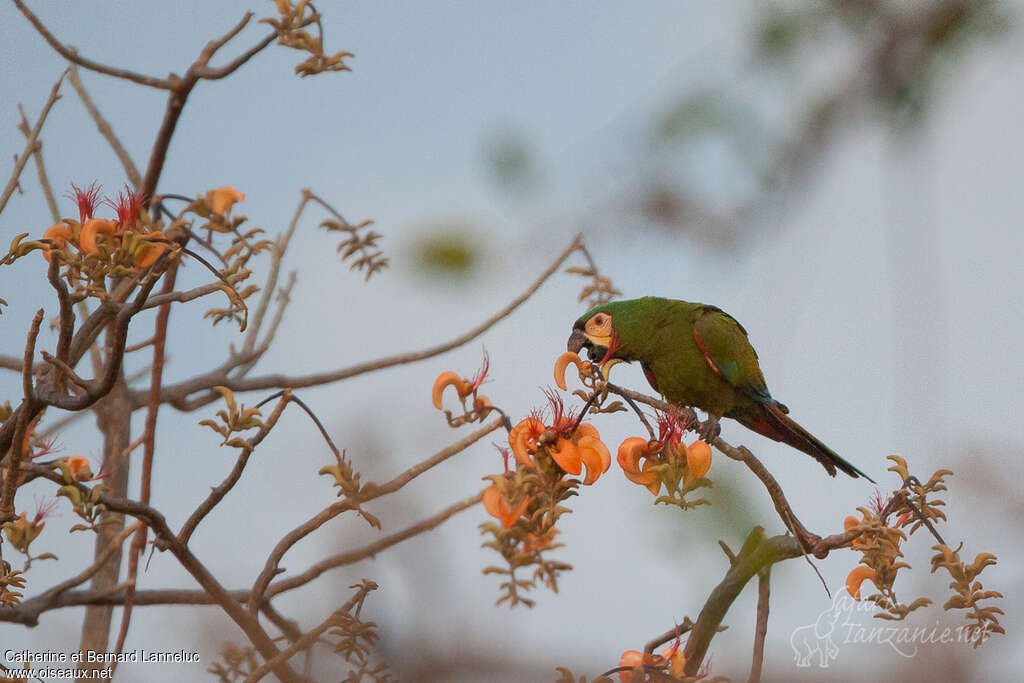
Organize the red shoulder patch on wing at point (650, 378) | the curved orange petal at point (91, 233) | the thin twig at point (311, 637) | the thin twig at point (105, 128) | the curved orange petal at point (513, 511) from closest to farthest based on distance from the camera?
the thin twig at point (311, 637) → the curved orange petal at point (513, 511) → the curved orange petal at point (91, 233) → the thin twig at point (105, 128) → the red shoulder patch on wing at point (650, 378)

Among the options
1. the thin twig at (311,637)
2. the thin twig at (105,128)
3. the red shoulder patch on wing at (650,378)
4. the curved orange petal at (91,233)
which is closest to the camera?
the thin twig at (311,637)

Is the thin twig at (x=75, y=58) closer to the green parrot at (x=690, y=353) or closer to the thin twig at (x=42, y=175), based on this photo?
the thin twig at (x=42, y=175)

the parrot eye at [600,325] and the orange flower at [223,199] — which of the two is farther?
the parrot eye at [600,325]

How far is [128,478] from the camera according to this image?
113 inches

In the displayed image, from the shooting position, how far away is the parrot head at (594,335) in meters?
3.88

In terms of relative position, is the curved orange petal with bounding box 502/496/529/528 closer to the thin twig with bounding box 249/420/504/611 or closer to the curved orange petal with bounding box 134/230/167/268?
the thin twig with bounding box 249/420/504/611

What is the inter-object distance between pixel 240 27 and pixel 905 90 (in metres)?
1.87

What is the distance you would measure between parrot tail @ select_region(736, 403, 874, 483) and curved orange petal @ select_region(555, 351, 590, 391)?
1704 millimetres

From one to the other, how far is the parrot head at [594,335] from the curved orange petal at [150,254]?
2.25 meters

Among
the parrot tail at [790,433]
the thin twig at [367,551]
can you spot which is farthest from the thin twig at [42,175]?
the parrot tail at [790,433]

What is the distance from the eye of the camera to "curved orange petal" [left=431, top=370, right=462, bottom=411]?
1809 millimetres

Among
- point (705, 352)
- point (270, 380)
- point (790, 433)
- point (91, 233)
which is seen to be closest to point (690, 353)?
point (705, 352)

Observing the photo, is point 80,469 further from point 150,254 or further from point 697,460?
point 697,460

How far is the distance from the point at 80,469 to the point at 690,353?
2.60 m
